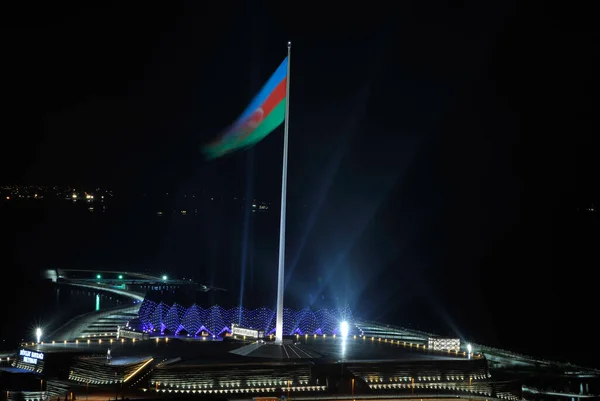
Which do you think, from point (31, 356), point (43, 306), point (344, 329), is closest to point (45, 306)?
point (43, 306)

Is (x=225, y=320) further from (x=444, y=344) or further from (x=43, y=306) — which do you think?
(x=43, y=306)

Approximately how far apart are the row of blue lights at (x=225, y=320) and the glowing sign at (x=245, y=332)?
1.21 m

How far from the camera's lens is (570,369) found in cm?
4059

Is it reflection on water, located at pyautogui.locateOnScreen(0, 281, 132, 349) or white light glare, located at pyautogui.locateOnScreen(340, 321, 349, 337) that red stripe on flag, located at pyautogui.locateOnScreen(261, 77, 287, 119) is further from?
reflection on water, located at pyautogui.locateOnScreen(0, 281, 132, 349)

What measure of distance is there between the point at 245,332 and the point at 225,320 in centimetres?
317

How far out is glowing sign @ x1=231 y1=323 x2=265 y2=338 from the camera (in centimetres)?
3847

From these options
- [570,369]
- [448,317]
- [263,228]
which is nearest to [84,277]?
[448,317]

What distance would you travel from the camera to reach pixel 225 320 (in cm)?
4209

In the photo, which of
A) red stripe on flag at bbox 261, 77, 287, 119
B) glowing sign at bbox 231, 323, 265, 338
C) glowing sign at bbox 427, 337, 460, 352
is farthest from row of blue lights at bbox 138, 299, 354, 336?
red stripe on flag at bbox 261, 77, 287, 119

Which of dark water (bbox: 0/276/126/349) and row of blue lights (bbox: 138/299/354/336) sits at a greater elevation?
dark water (bbox: 0/276/126/349)

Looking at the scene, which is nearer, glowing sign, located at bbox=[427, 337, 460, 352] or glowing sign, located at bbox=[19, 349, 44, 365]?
glowing sign, located at bbox=[19, 349, 44, 365]

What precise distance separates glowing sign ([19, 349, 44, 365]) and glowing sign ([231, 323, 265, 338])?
11631mm

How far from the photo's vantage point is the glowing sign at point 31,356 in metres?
30.8

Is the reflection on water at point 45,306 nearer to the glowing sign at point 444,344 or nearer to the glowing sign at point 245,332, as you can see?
the glowing sign at point 245,332
